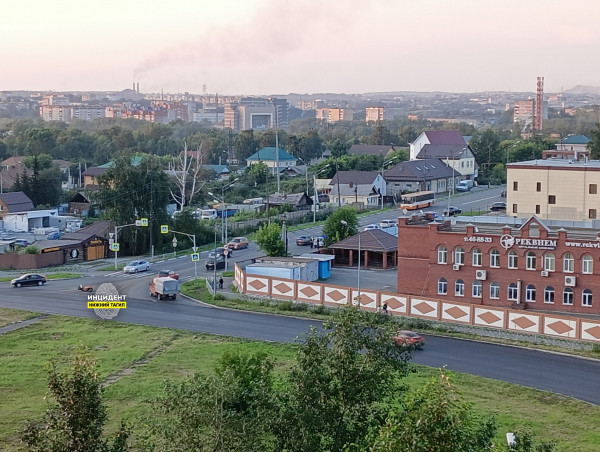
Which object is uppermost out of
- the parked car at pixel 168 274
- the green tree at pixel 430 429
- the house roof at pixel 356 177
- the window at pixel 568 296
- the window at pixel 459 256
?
the green tree at pixel 430 429

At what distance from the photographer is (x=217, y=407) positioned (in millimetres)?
11898

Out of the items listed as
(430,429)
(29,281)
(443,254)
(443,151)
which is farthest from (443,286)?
(443,151)

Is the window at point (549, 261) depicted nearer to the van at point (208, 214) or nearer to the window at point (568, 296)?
the window at point (568, 296)

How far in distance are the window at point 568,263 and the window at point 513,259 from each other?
6.11ft

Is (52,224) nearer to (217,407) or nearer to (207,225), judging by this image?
(207,225)

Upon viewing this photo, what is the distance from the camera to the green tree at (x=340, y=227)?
159 feet

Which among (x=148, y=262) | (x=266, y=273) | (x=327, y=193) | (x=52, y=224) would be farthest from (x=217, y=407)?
(x=327, y=193)

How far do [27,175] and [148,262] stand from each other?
3227cm

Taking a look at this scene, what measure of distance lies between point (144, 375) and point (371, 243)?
69.6ft

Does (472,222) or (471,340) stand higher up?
(472,222)

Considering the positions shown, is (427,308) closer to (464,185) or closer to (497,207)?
(497,207)

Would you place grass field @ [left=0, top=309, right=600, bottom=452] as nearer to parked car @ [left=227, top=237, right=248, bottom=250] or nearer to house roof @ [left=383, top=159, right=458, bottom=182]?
parked car @ [left=227, top=237, right=248, bottom=250]

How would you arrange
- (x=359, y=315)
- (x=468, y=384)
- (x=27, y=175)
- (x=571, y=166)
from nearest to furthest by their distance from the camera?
(x=359, y=315) < (x=468, y=384) < (x=571, y=166) < (x=27, y=175)

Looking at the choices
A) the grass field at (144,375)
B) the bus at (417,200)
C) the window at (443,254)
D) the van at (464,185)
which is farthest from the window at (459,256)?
the van at (464,185)
